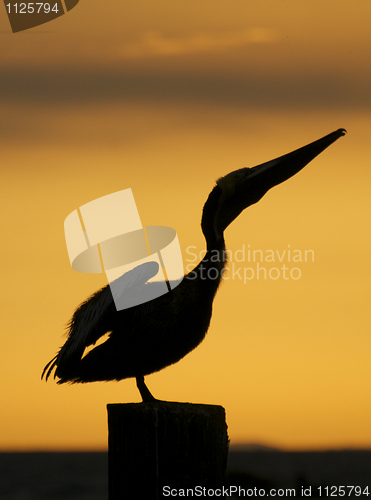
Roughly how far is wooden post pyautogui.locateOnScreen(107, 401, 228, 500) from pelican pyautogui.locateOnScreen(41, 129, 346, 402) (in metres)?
1.11

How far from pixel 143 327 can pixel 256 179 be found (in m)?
1.62

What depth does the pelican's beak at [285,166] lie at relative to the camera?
16.0 ft

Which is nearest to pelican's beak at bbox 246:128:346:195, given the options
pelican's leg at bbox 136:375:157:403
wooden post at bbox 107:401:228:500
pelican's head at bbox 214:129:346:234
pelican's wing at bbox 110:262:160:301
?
pelican's head at bbox 214:129:346:234

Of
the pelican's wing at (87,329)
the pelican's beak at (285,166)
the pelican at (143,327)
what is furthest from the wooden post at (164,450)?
the pelican's beak at (285,166)

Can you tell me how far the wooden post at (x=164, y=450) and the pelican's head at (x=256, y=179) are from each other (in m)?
2.02

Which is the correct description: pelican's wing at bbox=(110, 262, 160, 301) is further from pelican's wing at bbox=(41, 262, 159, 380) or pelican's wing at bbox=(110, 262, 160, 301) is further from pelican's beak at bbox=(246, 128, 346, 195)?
pelican's beak at bbox=(246, 128, 346, 195)

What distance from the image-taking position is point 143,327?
14.2 feet

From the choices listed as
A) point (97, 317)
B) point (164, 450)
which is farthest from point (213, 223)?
point (164, 450)

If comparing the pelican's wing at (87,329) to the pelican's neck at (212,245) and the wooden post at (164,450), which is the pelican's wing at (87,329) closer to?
the pelican's neck at (212,245)

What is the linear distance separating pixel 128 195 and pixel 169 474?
2.27 meters

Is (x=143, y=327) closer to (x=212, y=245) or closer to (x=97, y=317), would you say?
(x=97, y=317)

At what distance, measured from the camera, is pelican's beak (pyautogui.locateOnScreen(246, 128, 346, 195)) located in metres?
4.88

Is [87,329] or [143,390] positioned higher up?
[87,329]

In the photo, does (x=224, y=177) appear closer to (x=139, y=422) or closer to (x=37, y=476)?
(x=139, y=422)
